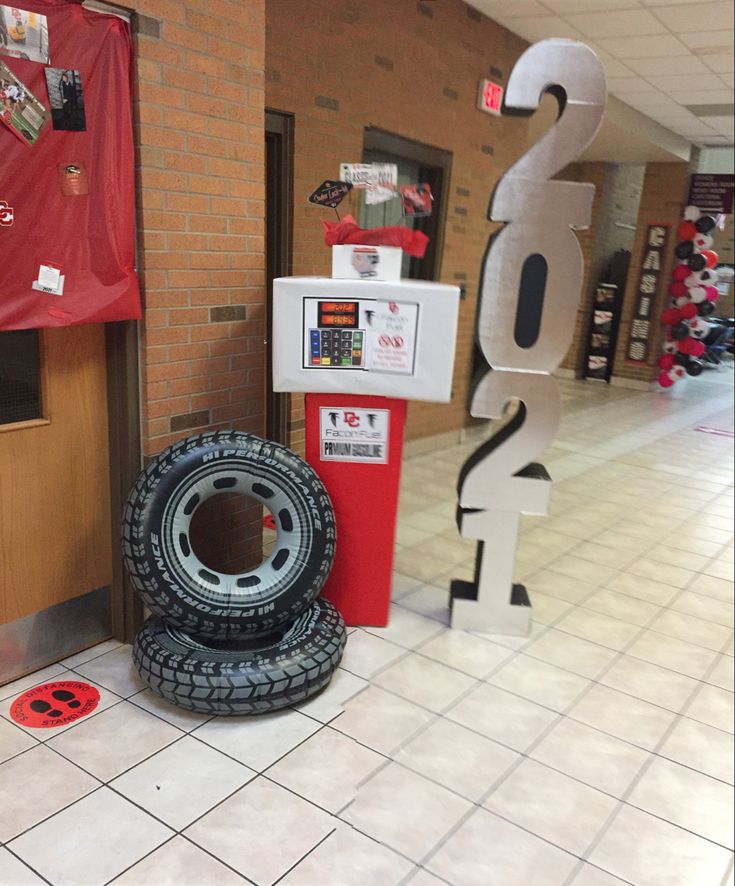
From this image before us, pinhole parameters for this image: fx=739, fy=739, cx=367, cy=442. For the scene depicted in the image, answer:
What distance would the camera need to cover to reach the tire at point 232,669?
2.25 m

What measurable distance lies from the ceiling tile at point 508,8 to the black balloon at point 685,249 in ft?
18.4

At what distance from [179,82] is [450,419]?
4.00 metres

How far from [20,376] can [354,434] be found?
115 centimetres

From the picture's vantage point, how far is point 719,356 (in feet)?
42.4

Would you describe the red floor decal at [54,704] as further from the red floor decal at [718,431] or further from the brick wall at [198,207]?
the red floor decal at [718,431]

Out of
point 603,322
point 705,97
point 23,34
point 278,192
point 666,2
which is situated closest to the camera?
point 23,34

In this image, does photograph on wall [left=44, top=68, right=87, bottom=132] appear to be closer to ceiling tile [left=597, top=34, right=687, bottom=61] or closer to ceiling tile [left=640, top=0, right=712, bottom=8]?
ceiling tile [left=640, top=0, right=712, bottom=8]

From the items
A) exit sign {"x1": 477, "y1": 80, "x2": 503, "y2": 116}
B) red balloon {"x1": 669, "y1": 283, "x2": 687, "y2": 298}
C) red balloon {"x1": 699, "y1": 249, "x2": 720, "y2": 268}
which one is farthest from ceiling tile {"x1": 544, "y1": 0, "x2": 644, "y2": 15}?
red balloon {"x1": 669, "y1": 283, "x2": 687, "y2": 298}

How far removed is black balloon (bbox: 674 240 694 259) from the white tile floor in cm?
754

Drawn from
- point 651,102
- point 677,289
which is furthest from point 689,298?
point 651,102

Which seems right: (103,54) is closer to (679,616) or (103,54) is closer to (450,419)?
(679,616)

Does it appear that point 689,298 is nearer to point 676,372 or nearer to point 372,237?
point 676,372

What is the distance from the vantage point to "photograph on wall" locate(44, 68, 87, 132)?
2072mm

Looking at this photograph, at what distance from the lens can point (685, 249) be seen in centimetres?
989
